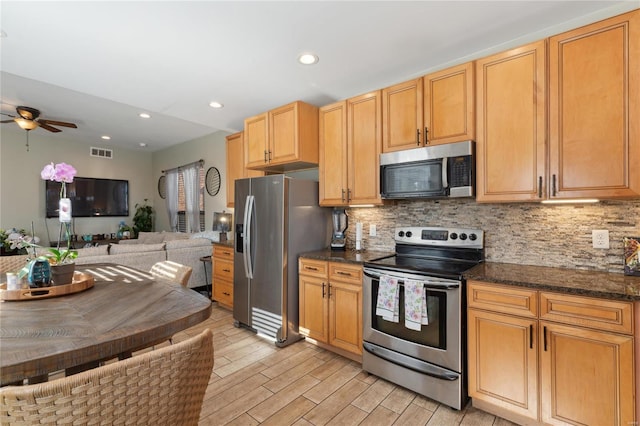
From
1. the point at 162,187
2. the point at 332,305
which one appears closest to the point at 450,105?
the point at 332,305

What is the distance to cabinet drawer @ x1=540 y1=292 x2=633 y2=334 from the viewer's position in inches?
58.9

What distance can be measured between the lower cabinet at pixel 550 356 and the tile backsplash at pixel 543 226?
609 mm

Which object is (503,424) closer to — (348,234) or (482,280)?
(482,280)

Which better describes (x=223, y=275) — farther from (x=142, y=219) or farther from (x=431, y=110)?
(x=142, y=219)

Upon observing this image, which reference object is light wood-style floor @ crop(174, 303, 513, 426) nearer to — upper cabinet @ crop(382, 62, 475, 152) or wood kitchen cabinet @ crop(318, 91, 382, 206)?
wood kitchen cabinet @ crop(318, 91, 382, 206)

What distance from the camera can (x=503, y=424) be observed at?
1857 mm

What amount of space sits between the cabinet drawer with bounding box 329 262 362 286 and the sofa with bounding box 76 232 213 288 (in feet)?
8.84

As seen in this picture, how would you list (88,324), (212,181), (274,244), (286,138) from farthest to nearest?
(212,181)
(286,138)
(274,244)
(88,324)

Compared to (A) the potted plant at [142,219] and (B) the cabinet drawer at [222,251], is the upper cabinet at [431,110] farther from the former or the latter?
(A) the potted plant at [142,219]

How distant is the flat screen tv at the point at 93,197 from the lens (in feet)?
19.4

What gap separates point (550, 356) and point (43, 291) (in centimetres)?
269

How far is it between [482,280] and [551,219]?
31.3 inches

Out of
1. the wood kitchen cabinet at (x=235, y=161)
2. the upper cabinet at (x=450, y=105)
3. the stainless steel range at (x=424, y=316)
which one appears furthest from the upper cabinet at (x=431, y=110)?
the wood kitchen cabinet at (x=235, y=161)

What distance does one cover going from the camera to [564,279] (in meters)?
1.80
